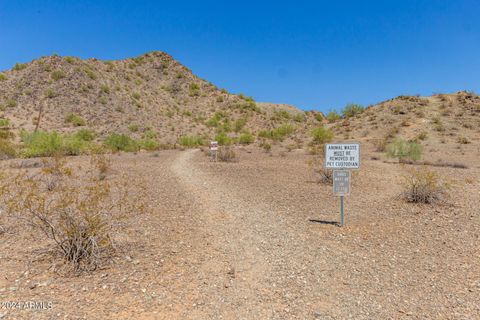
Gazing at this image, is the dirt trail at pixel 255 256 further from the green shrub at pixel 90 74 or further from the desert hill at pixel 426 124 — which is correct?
the green shrub at pixel 90 74

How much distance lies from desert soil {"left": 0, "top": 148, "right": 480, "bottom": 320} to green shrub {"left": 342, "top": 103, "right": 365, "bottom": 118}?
33.4m

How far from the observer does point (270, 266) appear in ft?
18.4

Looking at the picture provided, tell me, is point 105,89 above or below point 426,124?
above

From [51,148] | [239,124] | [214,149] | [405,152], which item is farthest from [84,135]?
[405,152]

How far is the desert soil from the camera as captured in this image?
14.3 feet

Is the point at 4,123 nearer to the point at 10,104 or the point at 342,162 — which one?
the point at 10,104

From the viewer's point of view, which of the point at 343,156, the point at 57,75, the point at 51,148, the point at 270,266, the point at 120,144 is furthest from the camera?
the point at 57,75

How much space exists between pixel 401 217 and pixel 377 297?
14.4 feet

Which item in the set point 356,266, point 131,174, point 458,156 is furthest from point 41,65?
point 356,266

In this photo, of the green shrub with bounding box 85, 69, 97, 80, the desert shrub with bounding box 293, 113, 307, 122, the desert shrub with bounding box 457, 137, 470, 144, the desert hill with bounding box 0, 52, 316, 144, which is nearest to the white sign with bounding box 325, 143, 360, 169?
the desert shrub with bounding box 457, 137, 470, 144

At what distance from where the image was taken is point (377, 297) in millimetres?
4656

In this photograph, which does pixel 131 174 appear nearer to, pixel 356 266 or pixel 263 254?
pixel 263 254

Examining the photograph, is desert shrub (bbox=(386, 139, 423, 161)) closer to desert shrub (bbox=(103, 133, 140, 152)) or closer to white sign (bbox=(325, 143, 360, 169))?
white sign (bbox=(325, 143, 360, 169))

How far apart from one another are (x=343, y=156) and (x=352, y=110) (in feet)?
122
